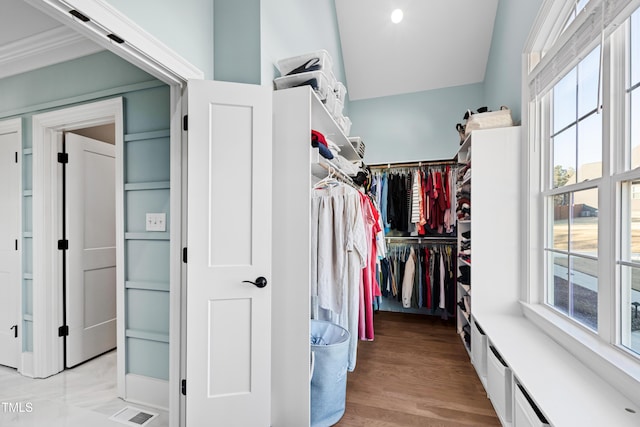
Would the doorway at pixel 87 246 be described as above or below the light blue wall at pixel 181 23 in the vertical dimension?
below

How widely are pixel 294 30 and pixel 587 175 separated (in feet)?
7.18

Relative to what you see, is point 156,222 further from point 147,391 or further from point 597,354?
point 597,354

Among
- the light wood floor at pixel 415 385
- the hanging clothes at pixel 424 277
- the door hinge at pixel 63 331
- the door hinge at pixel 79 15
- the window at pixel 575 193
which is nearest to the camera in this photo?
the door hinge at pixel 79 15

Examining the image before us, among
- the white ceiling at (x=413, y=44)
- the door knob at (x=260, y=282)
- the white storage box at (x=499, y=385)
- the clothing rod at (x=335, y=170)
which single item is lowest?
the white storage box at (x=499, y=385)

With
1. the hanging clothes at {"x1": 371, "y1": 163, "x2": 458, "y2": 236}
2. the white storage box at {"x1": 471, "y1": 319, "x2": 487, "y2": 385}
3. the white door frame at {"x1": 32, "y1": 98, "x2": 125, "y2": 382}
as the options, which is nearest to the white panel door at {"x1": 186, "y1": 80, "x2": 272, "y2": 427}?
the white door frame at {"x1": 32, "y1": 98, "x2": 125, "y2": 382}

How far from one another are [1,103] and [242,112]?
2.45 metres

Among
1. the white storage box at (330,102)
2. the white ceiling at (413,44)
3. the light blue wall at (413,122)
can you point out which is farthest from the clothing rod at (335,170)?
the white ceiling at (413,44)

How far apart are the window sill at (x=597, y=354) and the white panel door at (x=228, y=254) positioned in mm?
1547

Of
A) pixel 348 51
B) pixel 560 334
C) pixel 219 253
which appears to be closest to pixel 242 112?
pixel 219 253

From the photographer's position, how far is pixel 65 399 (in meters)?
1.97

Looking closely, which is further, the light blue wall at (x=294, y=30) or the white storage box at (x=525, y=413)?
the light blue wall at (x=294, y=30)

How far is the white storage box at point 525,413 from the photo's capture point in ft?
3.81

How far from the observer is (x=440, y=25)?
3350 mm

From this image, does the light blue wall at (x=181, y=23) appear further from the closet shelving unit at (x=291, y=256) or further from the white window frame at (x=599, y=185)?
the white window frame at (x=599, y=185)
